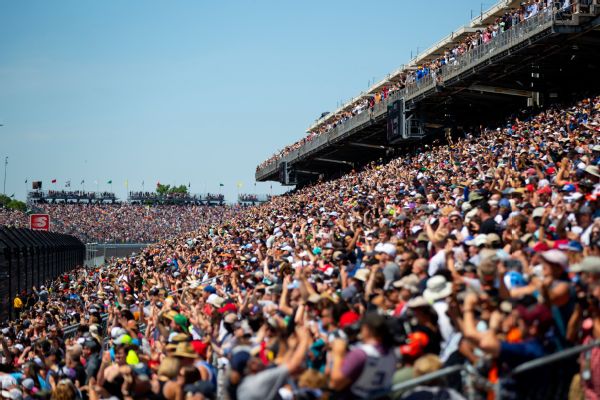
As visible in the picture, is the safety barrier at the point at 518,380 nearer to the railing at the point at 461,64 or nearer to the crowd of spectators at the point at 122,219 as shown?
the railing at the point at 461,64

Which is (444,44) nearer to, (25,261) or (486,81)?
(486,81)

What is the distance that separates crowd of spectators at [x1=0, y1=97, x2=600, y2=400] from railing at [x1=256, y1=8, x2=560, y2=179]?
7921mm

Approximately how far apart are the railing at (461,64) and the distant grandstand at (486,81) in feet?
0.09

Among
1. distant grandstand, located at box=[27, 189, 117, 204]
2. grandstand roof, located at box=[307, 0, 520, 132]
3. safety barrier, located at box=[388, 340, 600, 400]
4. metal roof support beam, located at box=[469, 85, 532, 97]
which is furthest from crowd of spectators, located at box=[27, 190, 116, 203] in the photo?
safety barrier, located at box=[388, 340, 600, 400]

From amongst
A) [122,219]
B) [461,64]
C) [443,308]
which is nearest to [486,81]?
[461,64]

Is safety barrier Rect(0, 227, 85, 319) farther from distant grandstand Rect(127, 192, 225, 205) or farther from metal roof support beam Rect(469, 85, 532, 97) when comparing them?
distant grandstand Rect(127, 192, 225, 205)

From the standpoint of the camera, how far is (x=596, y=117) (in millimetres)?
19922

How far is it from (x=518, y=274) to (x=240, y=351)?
90.3 inches

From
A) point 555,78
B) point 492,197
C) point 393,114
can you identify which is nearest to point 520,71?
point 555,78

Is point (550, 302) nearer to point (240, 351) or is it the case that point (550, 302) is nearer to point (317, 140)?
point (240, 351)

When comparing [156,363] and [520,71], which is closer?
[156,363]

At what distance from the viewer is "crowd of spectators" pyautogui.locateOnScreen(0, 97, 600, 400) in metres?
5.67

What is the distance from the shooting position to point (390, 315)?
7086 mm

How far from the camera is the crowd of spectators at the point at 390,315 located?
18.6 feet
